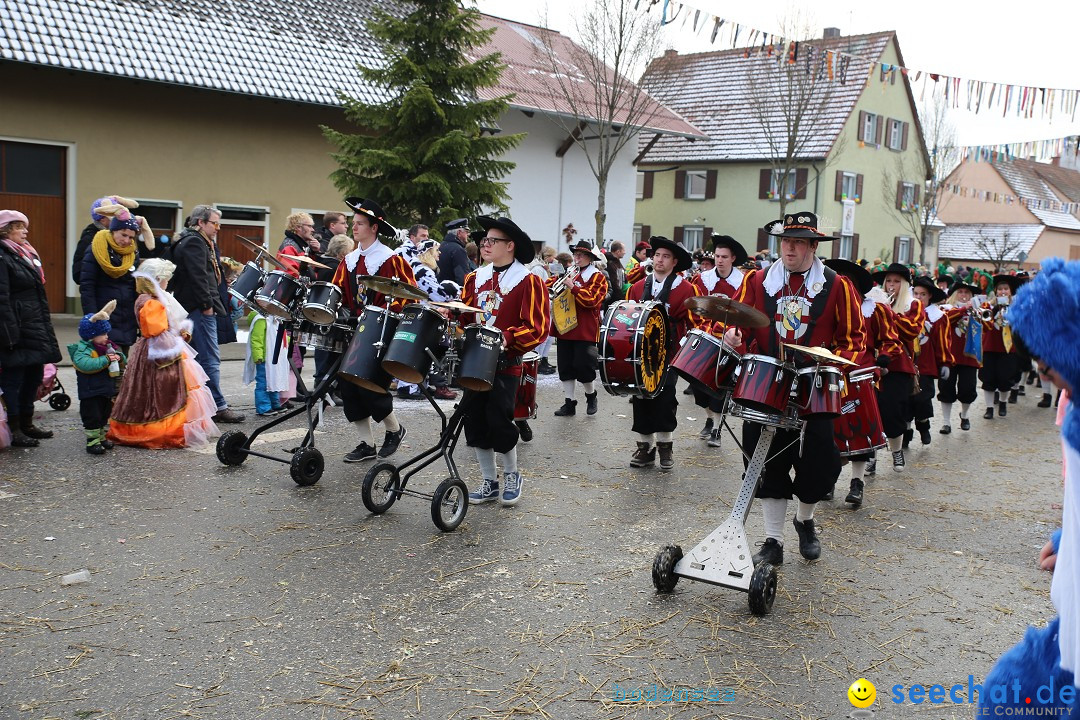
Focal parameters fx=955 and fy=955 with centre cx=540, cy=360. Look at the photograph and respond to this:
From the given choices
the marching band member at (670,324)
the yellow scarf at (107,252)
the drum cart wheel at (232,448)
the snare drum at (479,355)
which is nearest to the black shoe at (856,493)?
the marching band member at (670,324)

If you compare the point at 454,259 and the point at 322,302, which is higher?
the point at 454,259

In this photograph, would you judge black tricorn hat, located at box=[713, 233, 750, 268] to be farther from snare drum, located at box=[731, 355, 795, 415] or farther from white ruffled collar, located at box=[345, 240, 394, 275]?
snare drum, located at box=[731, 355, 795, 415]

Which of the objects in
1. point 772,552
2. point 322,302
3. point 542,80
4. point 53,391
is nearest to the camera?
point 772,552

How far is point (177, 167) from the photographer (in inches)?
718

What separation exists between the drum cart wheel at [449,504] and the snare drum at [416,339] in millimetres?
718

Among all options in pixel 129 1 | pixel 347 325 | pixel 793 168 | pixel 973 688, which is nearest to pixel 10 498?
pixel 347 325

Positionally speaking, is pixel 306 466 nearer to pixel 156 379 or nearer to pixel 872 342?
pixel 156 379

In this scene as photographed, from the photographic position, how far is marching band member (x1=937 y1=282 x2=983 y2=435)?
1149 centimetres

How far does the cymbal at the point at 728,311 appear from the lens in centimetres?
493

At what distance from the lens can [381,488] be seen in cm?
649

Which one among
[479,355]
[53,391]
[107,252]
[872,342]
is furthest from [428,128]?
[479,355]

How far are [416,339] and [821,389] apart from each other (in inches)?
95.9

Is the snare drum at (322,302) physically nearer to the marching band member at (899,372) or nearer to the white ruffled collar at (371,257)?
the white ruffled collar at (371,257)

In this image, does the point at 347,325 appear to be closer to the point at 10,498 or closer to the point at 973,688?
the point at 10,498
